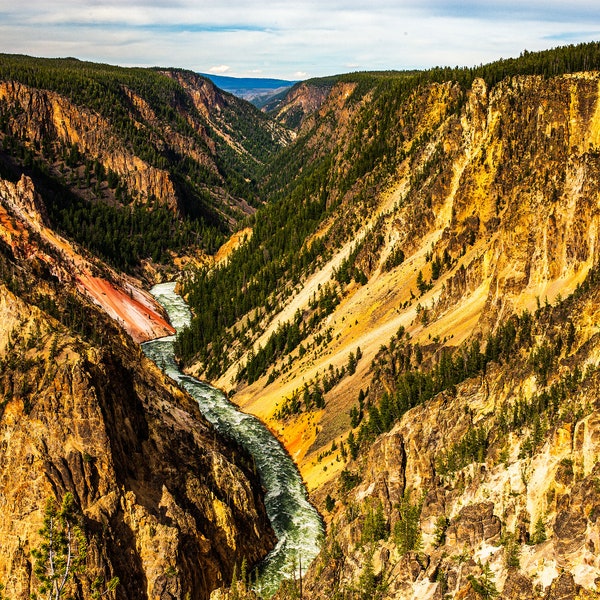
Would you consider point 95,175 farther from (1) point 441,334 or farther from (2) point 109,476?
(2) point 109,476

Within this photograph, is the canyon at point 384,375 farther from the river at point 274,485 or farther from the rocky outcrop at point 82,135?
the rocky outcrop at point 82,135

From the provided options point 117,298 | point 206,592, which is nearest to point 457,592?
point 206,592

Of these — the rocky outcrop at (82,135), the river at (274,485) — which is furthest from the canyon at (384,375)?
the rocky outcrop at (82,135)

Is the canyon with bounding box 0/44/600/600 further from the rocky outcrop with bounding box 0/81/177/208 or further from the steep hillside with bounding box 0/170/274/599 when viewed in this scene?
the rocky outcrop with bounding box 0/81/177/208

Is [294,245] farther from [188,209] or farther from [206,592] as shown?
[206,592]

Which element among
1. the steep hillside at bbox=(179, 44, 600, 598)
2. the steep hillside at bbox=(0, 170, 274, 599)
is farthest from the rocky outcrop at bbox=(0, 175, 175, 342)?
the steep hillside at bbox=(0, 170, 274, 599)
